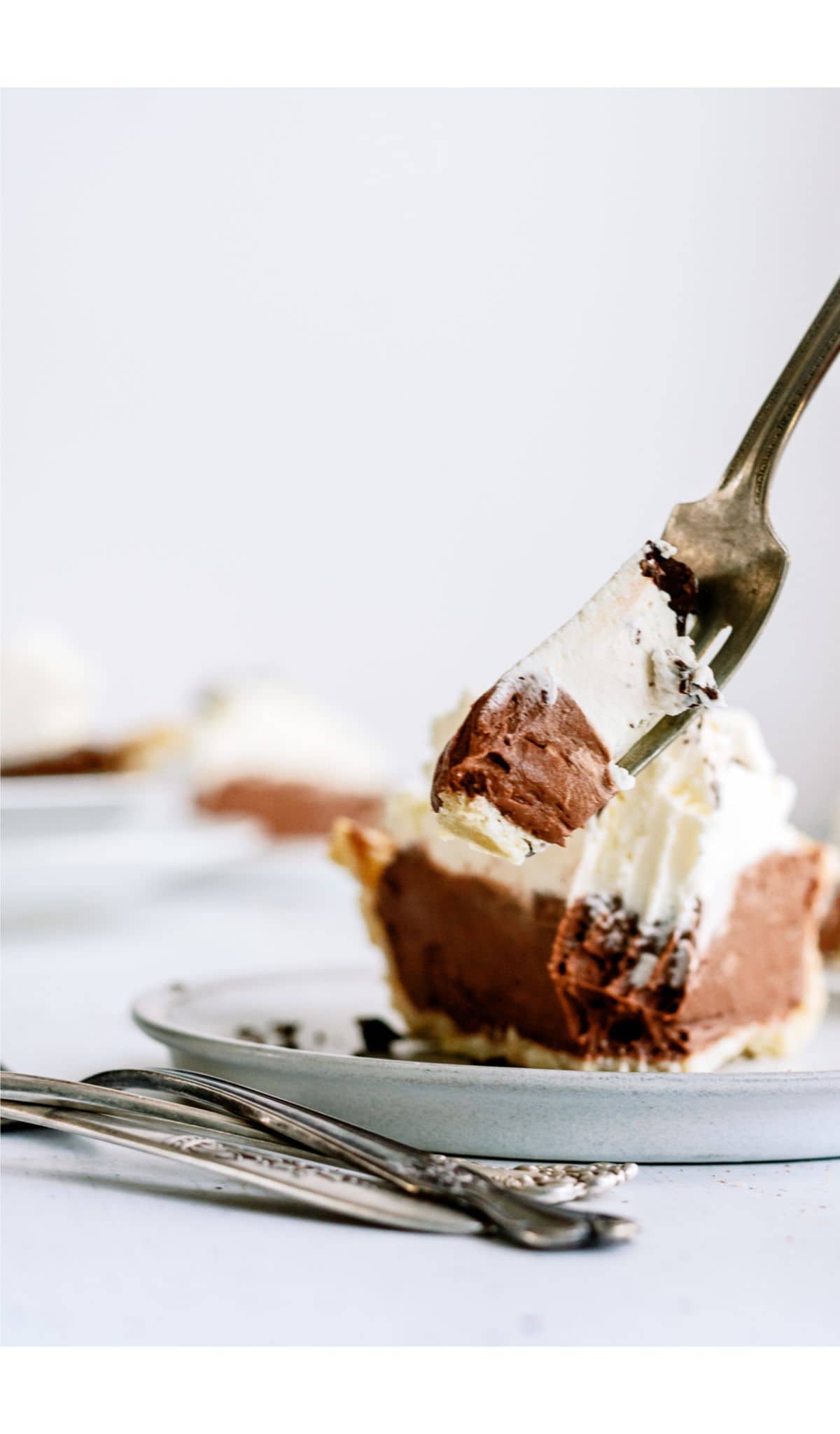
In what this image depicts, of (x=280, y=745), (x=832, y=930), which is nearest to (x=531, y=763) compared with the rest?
(x=832, y=930)

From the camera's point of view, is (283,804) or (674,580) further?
(283,804)

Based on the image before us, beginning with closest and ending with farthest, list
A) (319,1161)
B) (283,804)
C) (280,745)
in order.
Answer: (319,1161), (283,804), (280,745)

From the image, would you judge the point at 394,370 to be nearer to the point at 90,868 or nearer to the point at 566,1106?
the point at 90,868

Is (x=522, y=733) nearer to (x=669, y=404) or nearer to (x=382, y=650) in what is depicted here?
(x=669, y=404)

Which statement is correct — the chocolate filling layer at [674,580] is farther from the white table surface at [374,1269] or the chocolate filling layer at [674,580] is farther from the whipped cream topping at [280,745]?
the whipped cream topping at [280,745]

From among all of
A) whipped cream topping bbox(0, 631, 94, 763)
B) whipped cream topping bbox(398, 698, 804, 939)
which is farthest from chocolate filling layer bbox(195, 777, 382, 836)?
whipped cream topping bbox(398, 698, 804, 939)

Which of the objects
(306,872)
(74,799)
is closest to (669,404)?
(306,872)

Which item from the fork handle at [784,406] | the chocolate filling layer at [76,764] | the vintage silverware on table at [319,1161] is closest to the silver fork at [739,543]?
the fork handle at [784,406]
